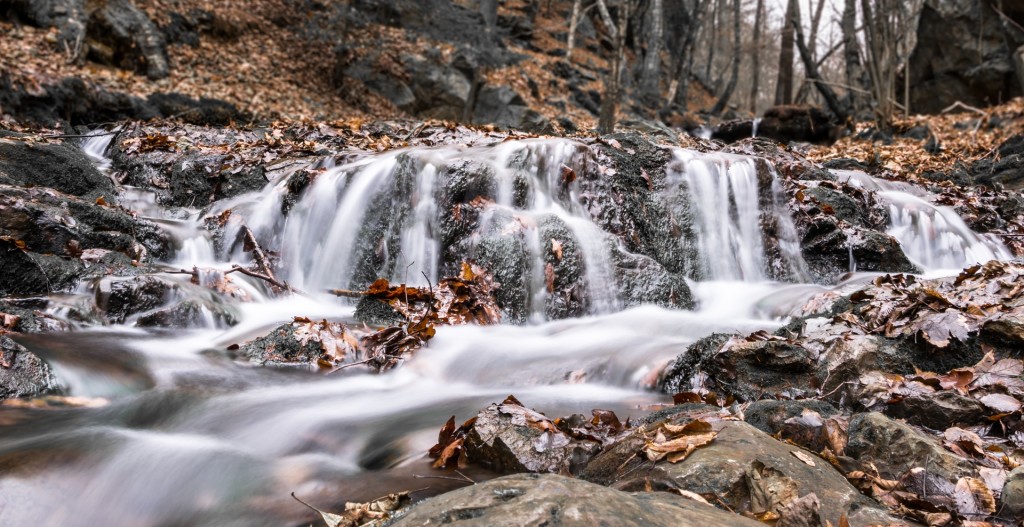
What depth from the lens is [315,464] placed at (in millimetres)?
2750

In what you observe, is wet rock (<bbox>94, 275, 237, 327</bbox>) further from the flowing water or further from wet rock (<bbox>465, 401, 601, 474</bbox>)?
wet rock (<bbox>465, 401, 601, 474</bbox>)

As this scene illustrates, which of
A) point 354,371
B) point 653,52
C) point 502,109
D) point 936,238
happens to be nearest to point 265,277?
point 354,371

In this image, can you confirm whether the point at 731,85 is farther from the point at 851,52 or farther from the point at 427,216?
the point at 427,216

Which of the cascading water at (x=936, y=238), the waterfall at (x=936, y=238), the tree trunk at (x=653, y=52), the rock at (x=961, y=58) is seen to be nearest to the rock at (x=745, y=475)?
the cascading water at (x=936, y=238)

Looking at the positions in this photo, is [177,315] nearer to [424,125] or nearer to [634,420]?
[634,420]

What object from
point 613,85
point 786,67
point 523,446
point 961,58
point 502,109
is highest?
point 786,67

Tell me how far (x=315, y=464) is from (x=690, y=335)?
3.04 metres

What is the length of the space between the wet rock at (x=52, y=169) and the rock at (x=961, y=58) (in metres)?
18.0

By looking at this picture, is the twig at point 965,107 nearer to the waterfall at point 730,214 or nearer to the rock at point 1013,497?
the waterfall at point 730,214

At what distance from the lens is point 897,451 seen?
2123mm

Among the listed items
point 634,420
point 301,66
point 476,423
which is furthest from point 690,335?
point 301,66

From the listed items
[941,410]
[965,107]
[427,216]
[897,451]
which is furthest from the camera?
[965,107]

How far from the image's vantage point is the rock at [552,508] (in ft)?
4.14

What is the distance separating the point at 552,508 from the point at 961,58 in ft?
62.2
